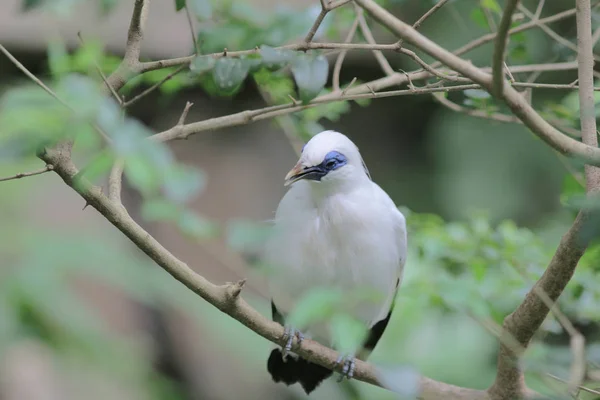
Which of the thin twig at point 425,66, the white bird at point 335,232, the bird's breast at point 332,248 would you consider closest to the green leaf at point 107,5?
the thin twig at point 425,66

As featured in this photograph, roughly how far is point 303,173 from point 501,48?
1.14 meters

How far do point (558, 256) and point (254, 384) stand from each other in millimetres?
3379

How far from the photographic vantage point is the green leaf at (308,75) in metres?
1.74

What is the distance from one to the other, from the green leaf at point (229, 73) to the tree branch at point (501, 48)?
68 centimetres

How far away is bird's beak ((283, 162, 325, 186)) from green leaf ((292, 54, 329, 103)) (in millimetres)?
506

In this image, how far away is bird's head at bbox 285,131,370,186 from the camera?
2.30m

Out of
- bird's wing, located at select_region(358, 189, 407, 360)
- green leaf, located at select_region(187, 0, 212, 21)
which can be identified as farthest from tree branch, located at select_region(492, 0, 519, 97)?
bird's wing, located at select_region(358, 189, 407, 360)

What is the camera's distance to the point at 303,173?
7.59ft

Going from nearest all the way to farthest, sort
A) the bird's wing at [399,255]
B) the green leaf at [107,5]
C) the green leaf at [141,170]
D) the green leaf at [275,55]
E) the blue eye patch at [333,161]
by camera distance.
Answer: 1. the green leaf at [141,170]
2. the green leaf at [107,5]
3. the green leaf at [275,55]
4. the blue eye patch at [333,161]
5. the bird's wing at [399,255]

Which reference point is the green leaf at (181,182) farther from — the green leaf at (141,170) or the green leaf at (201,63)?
the green leaf at (201,63)

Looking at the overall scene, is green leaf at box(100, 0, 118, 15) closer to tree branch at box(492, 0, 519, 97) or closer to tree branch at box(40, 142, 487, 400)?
tree branch at box(40, 142, 487, 400)

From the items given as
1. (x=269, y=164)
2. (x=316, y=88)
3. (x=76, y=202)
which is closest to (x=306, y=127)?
(x=316, y=88)

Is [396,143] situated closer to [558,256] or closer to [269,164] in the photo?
[269,164]

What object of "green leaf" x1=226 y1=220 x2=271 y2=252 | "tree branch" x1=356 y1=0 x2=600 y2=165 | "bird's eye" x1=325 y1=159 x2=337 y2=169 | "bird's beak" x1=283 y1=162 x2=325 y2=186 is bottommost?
"green leaf" x1=226 y1=220 x2=271 y2=252
